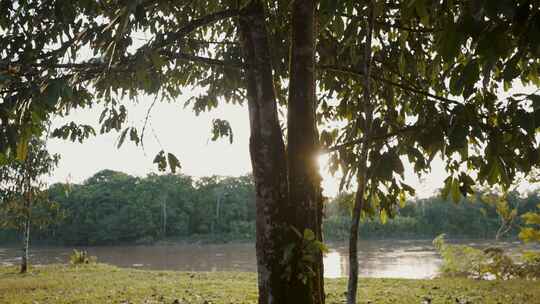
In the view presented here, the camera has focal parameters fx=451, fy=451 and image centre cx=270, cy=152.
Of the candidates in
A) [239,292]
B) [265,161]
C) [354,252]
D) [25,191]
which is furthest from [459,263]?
[25,191]

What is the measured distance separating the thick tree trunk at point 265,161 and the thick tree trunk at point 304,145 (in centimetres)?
13

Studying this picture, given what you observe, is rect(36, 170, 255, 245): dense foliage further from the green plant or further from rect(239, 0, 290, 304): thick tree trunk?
rect(239, 0, 290, 304): thick tree trunk

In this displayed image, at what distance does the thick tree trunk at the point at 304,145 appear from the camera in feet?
12.8

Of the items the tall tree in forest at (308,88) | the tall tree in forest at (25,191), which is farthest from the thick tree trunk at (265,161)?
the tall tree in forest at (25,191)

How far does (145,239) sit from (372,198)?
54.9 meters

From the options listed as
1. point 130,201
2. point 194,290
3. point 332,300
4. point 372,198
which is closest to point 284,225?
point 372,198

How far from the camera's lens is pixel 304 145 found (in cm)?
396

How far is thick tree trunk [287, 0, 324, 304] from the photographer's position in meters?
3.89

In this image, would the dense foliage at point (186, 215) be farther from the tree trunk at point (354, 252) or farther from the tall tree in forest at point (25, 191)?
the tree trunk at point (354, 252)

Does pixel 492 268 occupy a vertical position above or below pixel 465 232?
above

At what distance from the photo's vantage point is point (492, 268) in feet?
9.92

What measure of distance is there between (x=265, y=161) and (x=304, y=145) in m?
0.41

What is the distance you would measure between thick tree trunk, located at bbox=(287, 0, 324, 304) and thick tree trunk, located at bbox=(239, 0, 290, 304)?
5.3 inches

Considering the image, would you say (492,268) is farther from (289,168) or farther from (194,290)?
(194,290)
